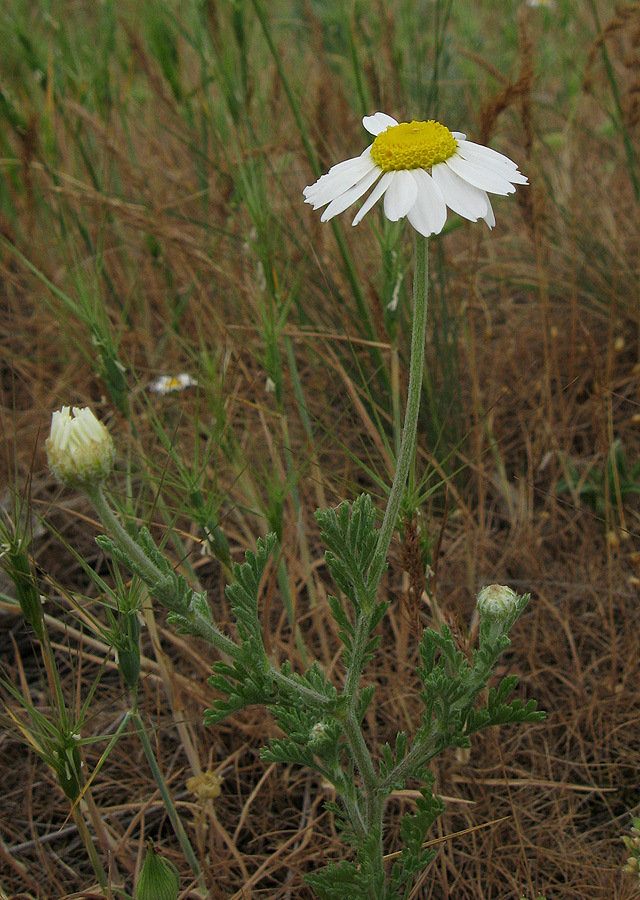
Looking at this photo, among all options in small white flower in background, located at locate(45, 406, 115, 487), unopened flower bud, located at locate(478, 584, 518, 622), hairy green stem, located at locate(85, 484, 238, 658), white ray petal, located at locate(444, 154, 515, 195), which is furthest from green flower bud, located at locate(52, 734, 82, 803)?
white ray petal, located at locate(444, 154, 515, 195)

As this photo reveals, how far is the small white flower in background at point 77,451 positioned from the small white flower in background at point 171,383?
1.06m

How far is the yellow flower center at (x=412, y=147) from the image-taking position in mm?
801

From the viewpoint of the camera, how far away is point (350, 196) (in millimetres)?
809

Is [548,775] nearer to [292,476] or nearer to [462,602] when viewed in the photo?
[462,602]

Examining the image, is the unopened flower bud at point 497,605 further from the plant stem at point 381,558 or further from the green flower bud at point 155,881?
the green flower bud at point 155,881

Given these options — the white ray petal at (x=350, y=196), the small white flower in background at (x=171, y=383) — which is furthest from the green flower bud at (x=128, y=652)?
the small white flower in background at (x=171, y=383)

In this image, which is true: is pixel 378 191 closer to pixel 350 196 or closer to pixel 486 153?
pixel 350 196

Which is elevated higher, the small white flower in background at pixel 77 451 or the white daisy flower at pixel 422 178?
the white daisy flower at pixel 422 178

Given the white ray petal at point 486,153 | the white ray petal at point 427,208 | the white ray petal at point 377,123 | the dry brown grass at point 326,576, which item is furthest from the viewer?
the dry brown grass at point 326,576

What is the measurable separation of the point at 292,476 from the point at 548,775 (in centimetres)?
71

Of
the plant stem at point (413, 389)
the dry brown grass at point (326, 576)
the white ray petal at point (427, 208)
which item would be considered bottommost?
the dry brown grass at point (326, 576)

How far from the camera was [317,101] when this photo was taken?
1.88 metres

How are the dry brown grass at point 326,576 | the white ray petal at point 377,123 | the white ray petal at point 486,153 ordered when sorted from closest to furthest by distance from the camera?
the white ray petal at point 486,153, the white ray petal at point 377,123, the dry brown grass at point 326,576

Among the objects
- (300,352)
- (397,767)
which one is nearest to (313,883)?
(397,767)
